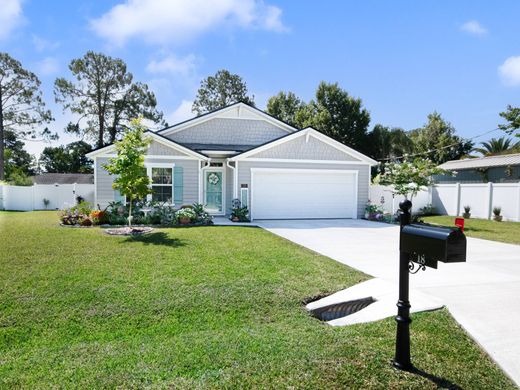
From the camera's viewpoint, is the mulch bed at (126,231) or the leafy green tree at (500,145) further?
the leafy green tree at (500,145)

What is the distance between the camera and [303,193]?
15898 millimetres

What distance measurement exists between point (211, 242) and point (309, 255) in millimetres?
2645

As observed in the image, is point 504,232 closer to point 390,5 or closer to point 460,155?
point 390,5

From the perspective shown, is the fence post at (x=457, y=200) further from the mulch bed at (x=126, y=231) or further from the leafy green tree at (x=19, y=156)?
the leafy green tree at (x=19, y=156)

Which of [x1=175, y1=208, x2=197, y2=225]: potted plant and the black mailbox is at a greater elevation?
the black mailbox

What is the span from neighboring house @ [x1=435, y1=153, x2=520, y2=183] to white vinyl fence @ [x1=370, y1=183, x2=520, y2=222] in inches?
258

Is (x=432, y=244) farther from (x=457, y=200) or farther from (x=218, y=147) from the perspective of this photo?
(x=457, y=200)

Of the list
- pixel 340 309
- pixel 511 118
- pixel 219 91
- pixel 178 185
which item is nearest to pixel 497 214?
pixel 511 118

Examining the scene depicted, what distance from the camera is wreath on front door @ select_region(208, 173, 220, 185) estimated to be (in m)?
16.3

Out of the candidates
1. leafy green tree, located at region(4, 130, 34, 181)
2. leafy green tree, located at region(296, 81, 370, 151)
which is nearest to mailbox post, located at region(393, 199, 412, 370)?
leafy green tree, located at region(296, 81, 370, 151)

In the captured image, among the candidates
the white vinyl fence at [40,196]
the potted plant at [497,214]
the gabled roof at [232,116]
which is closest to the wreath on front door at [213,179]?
the gabled roof at [232,116]

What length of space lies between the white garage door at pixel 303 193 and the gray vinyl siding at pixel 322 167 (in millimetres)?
181

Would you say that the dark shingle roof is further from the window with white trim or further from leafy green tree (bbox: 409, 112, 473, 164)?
leafy green tree (bbox: 409, 112, 473, 164)

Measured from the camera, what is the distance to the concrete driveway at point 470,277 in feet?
12.5
